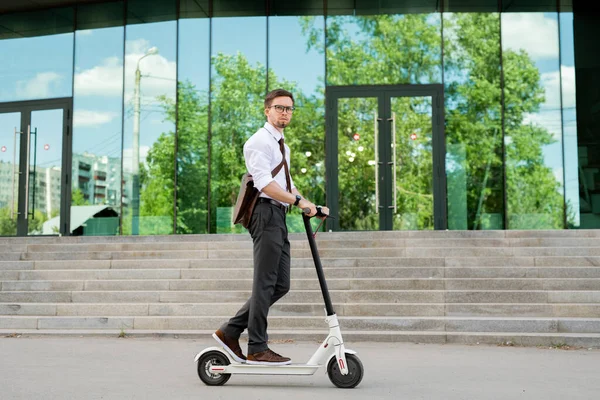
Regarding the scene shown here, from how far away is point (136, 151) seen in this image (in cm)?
1794

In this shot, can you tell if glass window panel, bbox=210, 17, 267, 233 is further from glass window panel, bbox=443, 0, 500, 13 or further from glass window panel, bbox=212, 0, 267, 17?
glass window panel, bbox=443, 0, 500, 13

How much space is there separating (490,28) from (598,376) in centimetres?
1270

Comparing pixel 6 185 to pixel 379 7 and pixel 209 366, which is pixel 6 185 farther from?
pixel 209 366

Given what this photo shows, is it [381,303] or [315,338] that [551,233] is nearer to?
[381,303]

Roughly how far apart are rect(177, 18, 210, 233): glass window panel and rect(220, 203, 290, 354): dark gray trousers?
1237 cm

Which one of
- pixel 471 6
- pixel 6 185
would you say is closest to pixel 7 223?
pixel 6 185

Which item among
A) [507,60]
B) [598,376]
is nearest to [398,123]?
[507,60]

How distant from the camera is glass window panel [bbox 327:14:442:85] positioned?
55.7 ft

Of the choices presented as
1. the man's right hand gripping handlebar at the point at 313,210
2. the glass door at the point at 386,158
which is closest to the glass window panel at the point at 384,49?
the glass door at the point at 386,158

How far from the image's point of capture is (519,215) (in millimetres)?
16531

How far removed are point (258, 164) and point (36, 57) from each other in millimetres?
15299

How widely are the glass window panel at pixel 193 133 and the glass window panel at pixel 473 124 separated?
→ 17.4 feet

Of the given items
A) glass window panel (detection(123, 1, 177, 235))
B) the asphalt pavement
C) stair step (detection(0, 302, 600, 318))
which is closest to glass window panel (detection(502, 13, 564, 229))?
glass window panel (detection(123, 1, 177, 235))

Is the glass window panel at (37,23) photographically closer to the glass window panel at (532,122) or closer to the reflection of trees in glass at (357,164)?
the reflection of trees in glass at (357,164)
